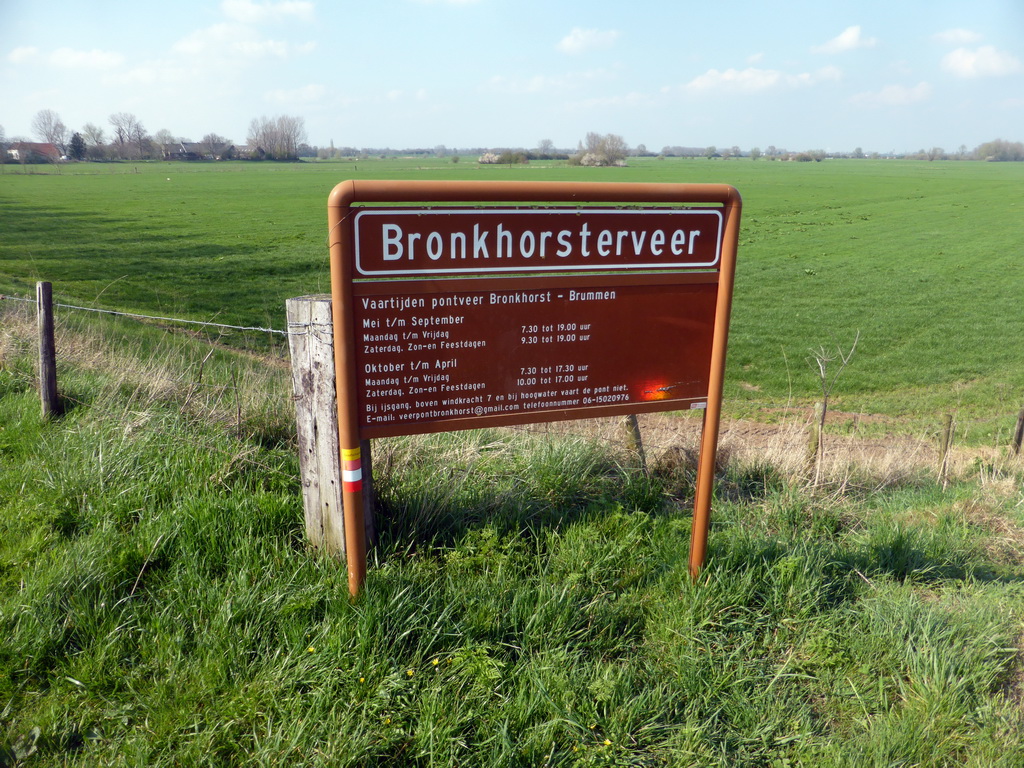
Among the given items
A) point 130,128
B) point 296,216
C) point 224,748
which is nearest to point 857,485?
point 224,748

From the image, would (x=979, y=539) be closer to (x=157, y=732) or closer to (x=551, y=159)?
(x=157, y=732)

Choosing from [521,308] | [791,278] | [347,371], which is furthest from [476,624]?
[791,278]

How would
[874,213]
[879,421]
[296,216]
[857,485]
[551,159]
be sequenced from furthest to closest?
1. [551,159]
2. [874,213]
3. [296,216]
4. [879,421]
5. [857,485]

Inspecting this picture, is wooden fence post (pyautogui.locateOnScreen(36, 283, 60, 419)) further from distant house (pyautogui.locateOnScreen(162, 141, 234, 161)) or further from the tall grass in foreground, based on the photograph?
distant house (pyautogui.locateOnScreen(162, 141, 234, 161))

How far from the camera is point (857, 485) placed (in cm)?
500

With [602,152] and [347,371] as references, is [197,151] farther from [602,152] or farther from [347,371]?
[347,371]

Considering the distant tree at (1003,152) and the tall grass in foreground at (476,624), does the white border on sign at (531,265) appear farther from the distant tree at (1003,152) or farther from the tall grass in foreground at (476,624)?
the distant tree at (1003,152)

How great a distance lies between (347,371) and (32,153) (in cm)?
11878

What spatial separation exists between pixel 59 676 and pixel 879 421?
12667 mm

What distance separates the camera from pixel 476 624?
265 centimetres

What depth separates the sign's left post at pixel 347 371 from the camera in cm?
247

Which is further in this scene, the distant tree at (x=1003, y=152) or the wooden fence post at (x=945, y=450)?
the distant tree at (x=1003, y=152)

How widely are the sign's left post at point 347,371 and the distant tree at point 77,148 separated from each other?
13268 cm

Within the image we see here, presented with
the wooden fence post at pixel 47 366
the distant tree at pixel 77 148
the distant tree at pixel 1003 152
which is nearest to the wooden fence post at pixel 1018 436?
the wooden fence post at pixel 47 366
